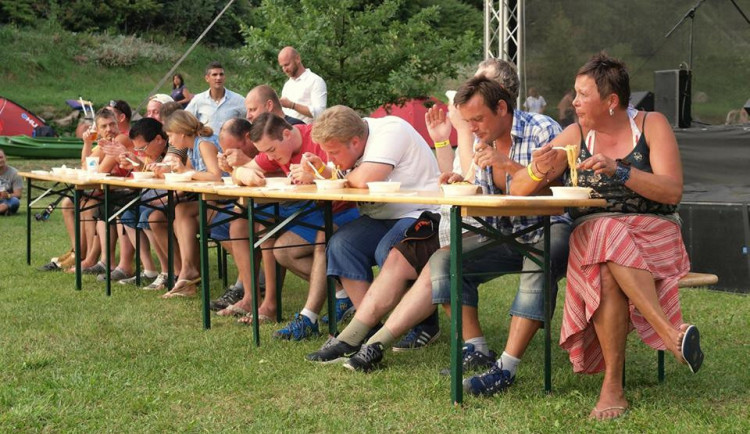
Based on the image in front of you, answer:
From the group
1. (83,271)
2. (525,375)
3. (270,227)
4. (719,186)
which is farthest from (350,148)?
(83,271)

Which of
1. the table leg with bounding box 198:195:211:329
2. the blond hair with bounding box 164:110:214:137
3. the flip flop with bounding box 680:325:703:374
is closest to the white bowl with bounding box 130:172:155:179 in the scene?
the blond hair with bounding box 164:110:214:137

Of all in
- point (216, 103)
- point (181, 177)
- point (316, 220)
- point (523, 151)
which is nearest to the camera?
point (523, 151)

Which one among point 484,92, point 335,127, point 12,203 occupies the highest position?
point 484,92

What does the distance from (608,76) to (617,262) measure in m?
0.62

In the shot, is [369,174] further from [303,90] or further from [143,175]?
[303,90]

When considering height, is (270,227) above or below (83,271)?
above

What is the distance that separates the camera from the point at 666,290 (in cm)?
306

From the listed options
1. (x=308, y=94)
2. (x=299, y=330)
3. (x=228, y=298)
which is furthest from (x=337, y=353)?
(x=308, y=94)

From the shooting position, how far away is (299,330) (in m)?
4.40

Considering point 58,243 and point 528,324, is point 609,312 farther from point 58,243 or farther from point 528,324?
point 58,243

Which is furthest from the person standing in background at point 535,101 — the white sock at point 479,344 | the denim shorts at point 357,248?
the white sock at point 479,344

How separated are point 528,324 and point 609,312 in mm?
360

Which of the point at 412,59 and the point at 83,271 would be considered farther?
the point at 412,59

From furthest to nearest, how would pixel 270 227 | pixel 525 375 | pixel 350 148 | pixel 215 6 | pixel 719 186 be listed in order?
pixel 215 6
pixel 719 186
pixel 270 227
pixel 350 148
pixel 525 375
